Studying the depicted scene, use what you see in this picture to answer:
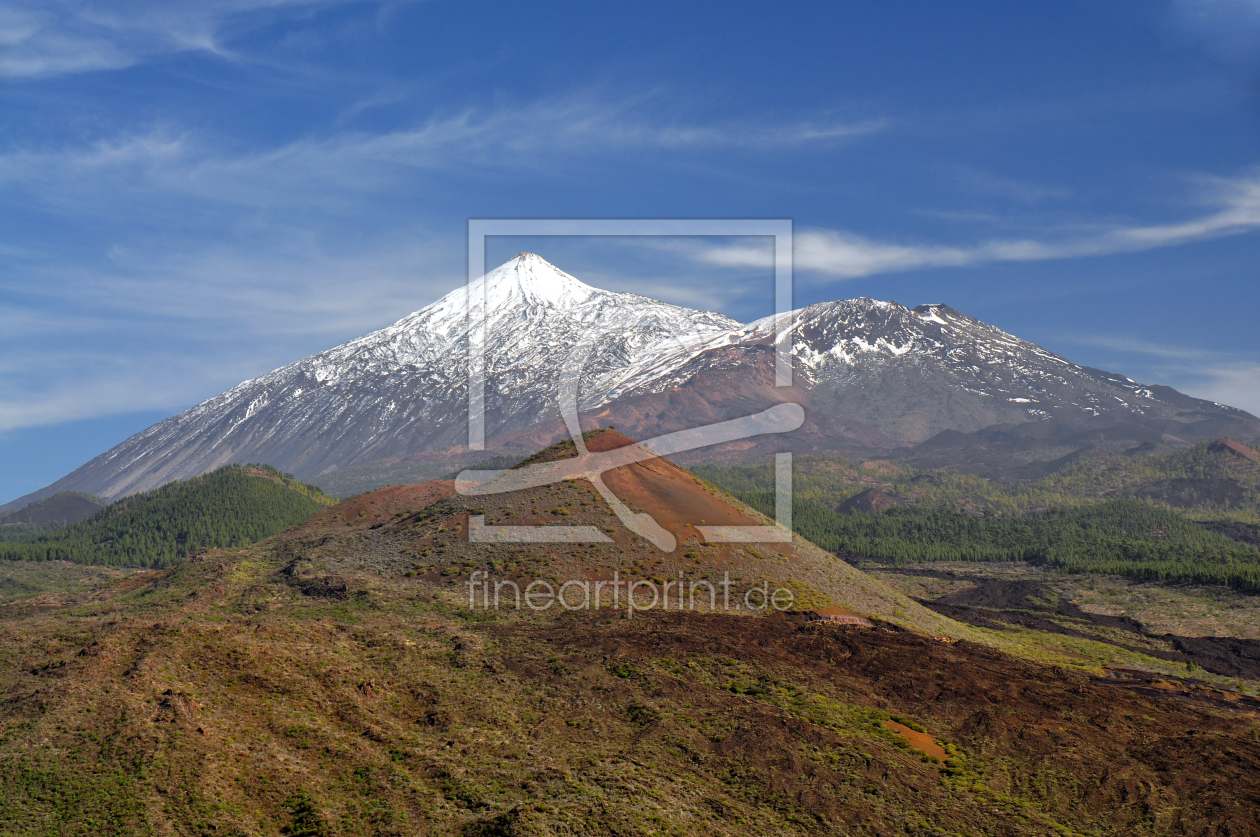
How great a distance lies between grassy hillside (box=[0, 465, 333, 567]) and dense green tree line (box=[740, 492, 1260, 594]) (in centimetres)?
6814

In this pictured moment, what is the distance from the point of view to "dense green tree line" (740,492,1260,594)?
4188 inches

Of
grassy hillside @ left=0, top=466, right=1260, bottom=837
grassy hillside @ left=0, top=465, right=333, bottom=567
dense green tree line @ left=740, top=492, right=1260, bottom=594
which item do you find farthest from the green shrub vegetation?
grassy hillside @ left=0, top=466, right=1260, bottom=837

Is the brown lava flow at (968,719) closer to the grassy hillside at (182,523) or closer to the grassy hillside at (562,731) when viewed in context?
the grassy hillside at (562,731)

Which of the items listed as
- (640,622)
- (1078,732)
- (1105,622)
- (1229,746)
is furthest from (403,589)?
(1105,622)

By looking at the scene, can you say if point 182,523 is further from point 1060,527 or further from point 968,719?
point 1060,527

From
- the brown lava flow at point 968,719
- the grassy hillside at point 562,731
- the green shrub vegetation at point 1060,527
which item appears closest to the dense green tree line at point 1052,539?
the green shrub vegetation at point 1060,527

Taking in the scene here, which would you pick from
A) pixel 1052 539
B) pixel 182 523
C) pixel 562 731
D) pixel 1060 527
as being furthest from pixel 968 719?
pixel 1060 527

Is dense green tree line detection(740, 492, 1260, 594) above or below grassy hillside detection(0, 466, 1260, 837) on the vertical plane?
below

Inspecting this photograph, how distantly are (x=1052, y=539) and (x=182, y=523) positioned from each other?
13019cm

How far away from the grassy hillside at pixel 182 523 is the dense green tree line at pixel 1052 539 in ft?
224

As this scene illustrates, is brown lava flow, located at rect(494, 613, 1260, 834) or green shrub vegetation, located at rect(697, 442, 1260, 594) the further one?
green shrub vegetation, located at rect(697, 442, 1260, 594)

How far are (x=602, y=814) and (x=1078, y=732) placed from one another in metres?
21.4

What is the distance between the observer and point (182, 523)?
113250mm

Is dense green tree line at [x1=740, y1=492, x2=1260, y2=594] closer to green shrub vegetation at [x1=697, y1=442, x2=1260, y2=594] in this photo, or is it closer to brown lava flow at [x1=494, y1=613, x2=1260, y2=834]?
green shrub vegetation at [x1=697, y1=442, x2=1260, y2=594]
